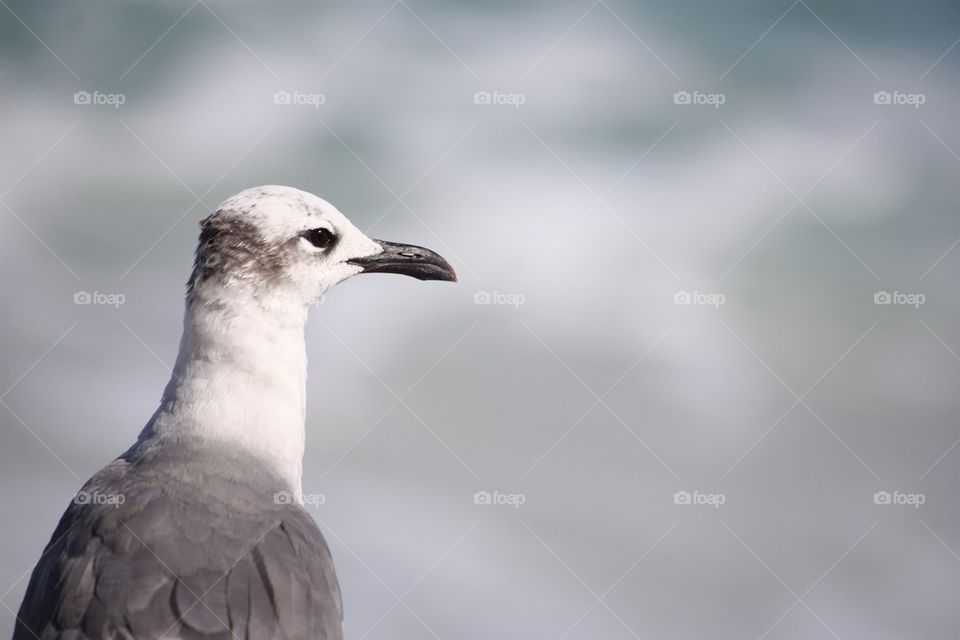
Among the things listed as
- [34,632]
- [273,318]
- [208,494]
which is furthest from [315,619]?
[273,318]

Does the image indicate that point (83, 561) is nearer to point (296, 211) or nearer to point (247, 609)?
point (247, 609)

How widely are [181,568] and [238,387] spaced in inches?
41.4

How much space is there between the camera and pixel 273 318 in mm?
5555

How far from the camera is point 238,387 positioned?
5379 millimetres

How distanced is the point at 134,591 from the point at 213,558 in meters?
0.31

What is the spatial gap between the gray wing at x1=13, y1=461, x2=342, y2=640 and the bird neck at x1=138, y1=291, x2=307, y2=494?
289 millimetres

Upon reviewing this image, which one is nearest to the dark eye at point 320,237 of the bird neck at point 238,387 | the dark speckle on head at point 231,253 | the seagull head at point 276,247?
the seagull head at point 276,247

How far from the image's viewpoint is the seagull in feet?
14.7

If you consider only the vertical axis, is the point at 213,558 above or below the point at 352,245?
below

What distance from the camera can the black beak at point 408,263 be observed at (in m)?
6.05

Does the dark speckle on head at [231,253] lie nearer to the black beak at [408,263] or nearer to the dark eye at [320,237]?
the dark eye at [320,237]

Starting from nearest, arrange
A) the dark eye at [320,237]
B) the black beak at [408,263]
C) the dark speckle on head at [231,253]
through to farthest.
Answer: the dark speckle on head at [231,253] → the dark eye at [320,237] → the black beak at [408,263]

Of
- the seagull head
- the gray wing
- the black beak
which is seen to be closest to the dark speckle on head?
the seagull head

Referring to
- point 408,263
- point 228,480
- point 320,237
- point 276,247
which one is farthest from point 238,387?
point 408,263
